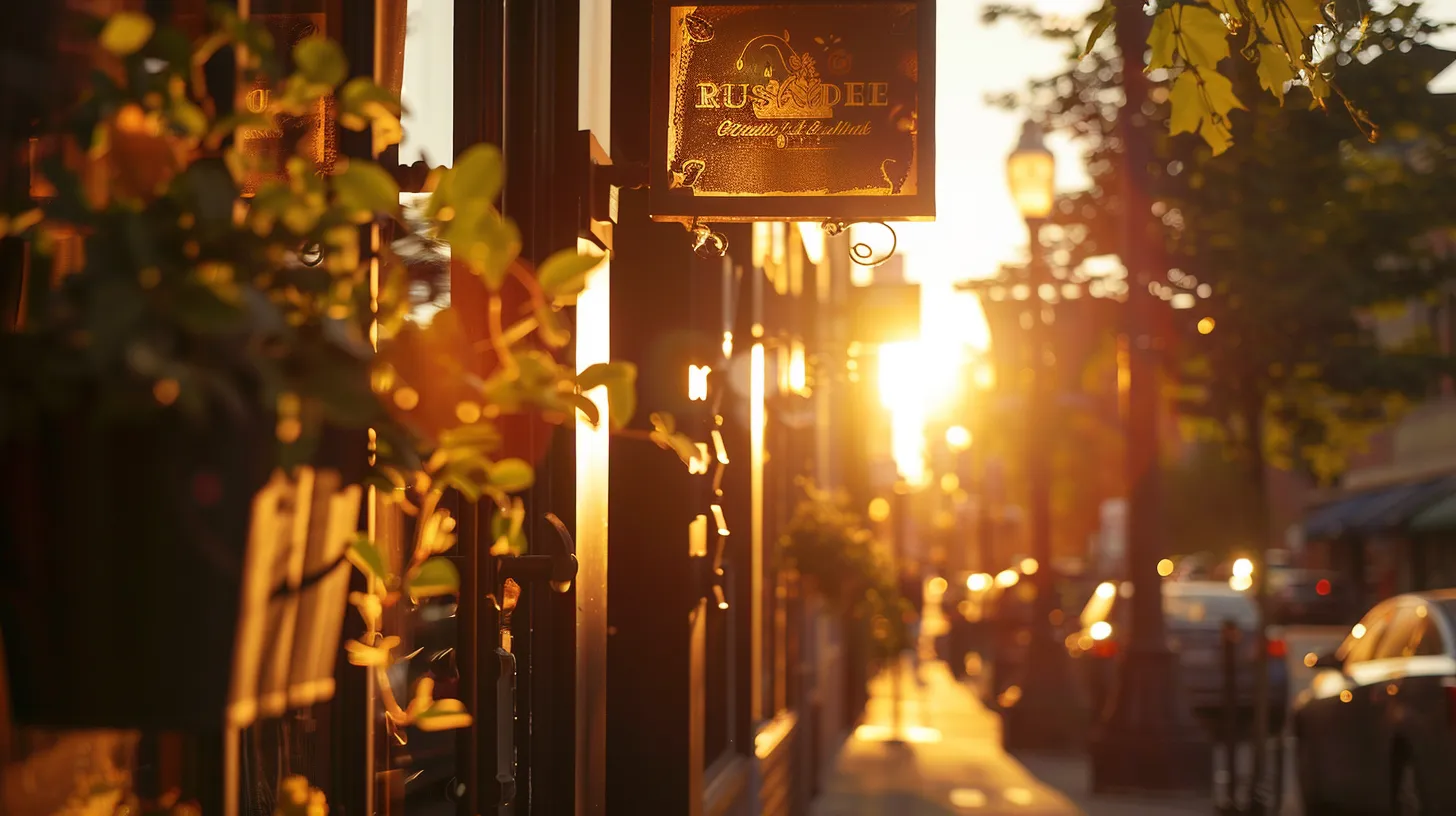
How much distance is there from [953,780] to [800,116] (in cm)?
1189

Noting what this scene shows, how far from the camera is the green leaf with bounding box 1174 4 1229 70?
3939 mm

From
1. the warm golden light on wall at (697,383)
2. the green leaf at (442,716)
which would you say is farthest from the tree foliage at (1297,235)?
the green leaf at (442,716)

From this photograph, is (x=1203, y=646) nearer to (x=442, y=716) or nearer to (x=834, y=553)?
(x=834, y=553)

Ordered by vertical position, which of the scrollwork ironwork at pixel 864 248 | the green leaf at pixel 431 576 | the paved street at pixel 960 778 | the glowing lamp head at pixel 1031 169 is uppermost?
the glowing lamp head at pixel 1031 169

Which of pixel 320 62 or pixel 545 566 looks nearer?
pixel 320 62

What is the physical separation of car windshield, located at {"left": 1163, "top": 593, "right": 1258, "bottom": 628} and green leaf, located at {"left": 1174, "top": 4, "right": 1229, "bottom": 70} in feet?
52.0

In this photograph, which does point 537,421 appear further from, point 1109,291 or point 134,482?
point 1109,291

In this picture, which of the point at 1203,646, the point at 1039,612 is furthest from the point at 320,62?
the point at 1203,646

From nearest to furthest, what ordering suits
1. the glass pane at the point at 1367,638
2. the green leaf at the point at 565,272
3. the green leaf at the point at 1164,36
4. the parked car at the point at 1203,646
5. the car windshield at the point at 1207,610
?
the green leaf at the point at 565,272, the green leaf at the point at 1164,36, the glass pane at the point at 1367,638, the parked car at the point at 1203,646, the car windshield at the point at 1207,610

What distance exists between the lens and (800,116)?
479 cm

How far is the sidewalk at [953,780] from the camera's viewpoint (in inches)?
548

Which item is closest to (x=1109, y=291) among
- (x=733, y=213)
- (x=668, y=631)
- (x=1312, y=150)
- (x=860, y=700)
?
(x=1312, y=150)

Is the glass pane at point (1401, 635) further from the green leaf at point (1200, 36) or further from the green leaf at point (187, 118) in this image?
the green leaf at point (187, 118)

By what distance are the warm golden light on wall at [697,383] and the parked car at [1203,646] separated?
11834mm
